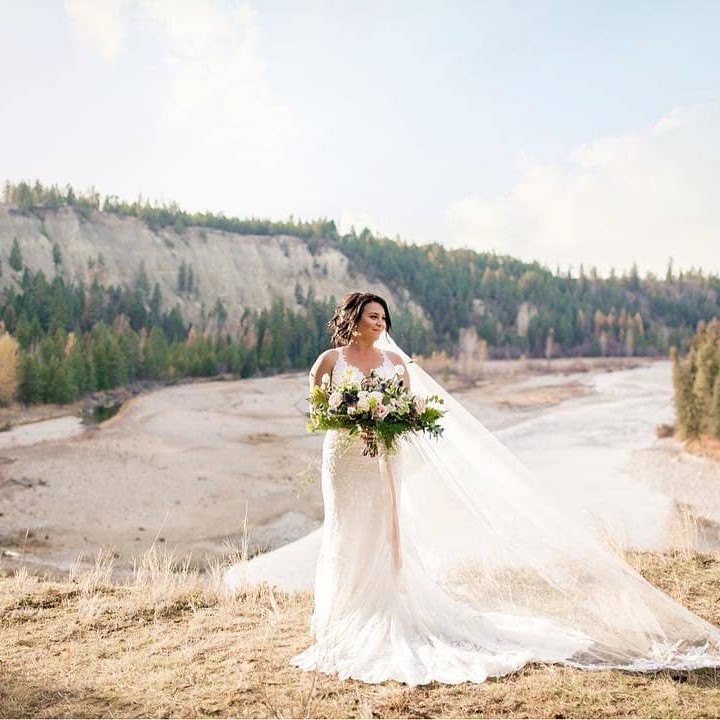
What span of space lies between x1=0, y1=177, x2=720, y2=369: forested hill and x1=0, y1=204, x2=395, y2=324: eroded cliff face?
0.09 meters

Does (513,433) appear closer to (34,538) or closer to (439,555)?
(34,538)

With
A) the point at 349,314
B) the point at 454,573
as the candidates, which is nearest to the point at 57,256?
the point at 349,314

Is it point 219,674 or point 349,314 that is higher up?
point 349,314

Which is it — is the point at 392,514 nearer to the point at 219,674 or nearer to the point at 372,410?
the point at 372,410

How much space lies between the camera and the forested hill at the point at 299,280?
46.7 meters

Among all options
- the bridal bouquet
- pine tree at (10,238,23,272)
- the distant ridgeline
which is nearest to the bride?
the bridal bouquet

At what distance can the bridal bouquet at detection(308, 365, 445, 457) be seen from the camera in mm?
3750

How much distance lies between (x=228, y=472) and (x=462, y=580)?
18989 millimetres

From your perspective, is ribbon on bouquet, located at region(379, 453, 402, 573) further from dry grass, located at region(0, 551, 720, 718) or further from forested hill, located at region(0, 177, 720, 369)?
forested hill, located at region(0, 177, 720, 369)

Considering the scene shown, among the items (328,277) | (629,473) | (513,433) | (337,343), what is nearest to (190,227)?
(328,277)

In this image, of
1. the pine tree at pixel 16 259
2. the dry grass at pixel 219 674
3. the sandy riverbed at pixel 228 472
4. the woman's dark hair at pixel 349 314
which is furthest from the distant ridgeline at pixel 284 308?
the woman's dark hair at pixel 349 314

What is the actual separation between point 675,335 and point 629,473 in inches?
1616

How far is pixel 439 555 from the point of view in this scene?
14.6ft

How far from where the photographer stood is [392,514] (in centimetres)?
407
